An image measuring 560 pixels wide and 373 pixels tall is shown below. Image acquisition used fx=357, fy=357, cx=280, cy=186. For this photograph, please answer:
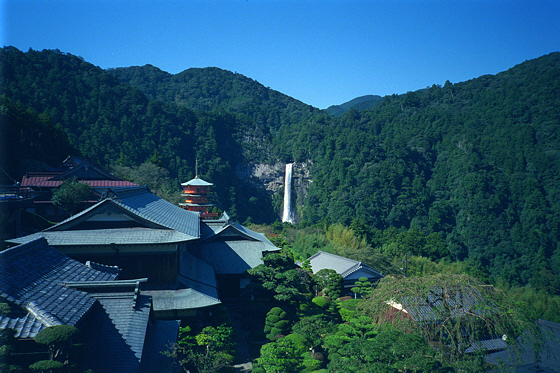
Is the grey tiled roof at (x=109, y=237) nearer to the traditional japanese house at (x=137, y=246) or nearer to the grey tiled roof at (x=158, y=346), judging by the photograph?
the traditional japanese house at (x=137, y=246)

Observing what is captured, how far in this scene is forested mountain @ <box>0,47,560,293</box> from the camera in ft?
174

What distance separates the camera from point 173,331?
9984mm

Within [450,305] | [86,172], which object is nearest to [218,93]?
[86,172]

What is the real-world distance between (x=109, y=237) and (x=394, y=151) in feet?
222

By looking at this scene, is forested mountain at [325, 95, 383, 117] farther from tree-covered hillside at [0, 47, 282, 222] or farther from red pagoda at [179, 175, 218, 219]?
red pagoda at [179, 175, 218, 219]

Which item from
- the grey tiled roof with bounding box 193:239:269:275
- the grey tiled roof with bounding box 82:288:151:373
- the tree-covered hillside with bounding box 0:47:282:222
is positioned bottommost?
the grey tiled roof with bounding box 193:239:269:275

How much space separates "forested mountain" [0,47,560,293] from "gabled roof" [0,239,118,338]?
100ft

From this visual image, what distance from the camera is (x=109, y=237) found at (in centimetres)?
1273

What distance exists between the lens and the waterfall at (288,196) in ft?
251

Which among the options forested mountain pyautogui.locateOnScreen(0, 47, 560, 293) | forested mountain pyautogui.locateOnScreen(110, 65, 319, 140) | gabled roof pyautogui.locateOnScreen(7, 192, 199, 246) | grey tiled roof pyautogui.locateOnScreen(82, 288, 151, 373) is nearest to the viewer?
grey tiled roof pyautogui.locateOnScreen(82, 288, 151, 373)

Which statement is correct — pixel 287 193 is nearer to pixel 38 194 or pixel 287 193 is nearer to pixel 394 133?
pixel 394 133

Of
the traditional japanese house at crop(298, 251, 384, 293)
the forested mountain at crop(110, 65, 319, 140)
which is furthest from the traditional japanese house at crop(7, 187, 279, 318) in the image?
the forested mountain at crop(110, 65, 319, 140)

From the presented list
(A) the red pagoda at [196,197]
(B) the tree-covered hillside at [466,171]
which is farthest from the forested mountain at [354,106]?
(A) the red pagoda at [196,197]

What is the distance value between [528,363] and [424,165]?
207 feet
